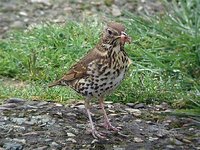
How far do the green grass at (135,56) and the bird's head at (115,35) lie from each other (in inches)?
44.6

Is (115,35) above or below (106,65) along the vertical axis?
above

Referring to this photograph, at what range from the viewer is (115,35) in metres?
5.79

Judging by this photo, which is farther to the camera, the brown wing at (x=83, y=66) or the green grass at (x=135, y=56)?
the green grass at (x=135, y=56)

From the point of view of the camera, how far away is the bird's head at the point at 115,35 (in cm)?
574

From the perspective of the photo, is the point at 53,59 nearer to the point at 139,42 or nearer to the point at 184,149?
the point at 139,42

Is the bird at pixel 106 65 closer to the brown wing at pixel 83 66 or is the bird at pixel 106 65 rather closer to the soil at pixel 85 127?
the brown wing at pixel 83 66

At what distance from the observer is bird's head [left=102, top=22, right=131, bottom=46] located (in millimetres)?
5738

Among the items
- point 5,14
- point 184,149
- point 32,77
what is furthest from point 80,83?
point 5,14

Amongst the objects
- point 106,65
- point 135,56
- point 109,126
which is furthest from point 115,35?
point 135,56

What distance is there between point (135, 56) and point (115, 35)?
93.6 inches

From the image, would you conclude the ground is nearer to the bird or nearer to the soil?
the soil

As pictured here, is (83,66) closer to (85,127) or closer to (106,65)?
(106,65)

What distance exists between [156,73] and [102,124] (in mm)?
1457

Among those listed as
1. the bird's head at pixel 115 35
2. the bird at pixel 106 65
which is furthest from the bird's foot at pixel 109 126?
the bird's head at pixel 115 35
